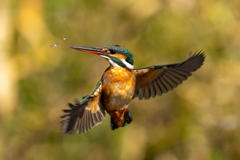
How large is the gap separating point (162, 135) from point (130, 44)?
772 millimetres

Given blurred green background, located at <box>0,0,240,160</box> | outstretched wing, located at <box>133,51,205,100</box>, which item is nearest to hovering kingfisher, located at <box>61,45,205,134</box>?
outstretched wing, located at <box>133,51,205,100</box>

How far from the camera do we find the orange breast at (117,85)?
112cm

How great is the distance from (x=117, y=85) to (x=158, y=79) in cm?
29

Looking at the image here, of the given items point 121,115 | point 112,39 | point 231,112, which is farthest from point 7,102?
point 231,112

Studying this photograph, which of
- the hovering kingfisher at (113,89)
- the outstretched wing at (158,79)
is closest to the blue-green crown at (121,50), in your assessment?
the hovering kingfisher at (113,89)

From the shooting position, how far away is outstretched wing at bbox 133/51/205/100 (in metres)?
1.24

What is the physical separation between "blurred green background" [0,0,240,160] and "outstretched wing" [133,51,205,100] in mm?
814

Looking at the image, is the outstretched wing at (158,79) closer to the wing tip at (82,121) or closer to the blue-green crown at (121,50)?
the blue-green crown at (121,50)

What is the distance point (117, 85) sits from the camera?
1125 millimetres

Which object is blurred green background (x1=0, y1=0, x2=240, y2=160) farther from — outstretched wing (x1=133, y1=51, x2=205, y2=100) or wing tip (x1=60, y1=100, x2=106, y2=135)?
wing tip (x1=60, y1=100, x2=106, y2=135)

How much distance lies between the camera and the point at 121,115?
4.11 ft

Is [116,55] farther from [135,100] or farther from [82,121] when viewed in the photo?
[135,100]

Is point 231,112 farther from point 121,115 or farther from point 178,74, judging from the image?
point 121,115

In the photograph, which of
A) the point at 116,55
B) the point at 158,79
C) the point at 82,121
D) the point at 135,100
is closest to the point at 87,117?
the point at 82,121
